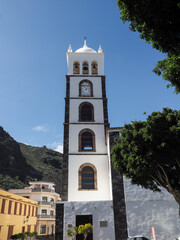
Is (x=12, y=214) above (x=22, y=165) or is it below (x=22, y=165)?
below

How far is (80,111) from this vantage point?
24672 mm


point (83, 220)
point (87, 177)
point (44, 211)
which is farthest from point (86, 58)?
point (44, 211)

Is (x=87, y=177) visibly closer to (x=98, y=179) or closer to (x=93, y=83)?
(x=98, y=179)

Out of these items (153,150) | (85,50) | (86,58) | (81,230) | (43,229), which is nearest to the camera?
(153,150)

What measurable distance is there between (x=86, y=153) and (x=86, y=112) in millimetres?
5368

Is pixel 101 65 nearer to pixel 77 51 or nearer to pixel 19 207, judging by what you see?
pixel 77 51

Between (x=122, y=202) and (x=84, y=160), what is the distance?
5.63 meters

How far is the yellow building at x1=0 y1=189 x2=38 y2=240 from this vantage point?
24.8 metres

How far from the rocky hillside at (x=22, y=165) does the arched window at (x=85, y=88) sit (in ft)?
174

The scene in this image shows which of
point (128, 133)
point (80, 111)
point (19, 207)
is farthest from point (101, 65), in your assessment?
point (19, 207)

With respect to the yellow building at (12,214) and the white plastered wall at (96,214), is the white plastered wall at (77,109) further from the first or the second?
the yellow building at (12,214)

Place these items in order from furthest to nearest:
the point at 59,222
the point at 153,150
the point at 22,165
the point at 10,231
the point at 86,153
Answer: the point at 22,165 < the point at 10,231 < the point at 86,153 < the point at 59,222 < the point at 153,150

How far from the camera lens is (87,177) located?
2083 centimetres

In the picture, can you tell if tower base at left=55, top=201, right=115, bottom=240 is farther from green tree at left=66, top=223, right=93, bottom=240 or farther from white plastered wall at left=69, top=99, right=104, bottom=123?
white plastered wall at left=69, top=99, right=104, bottom=123
